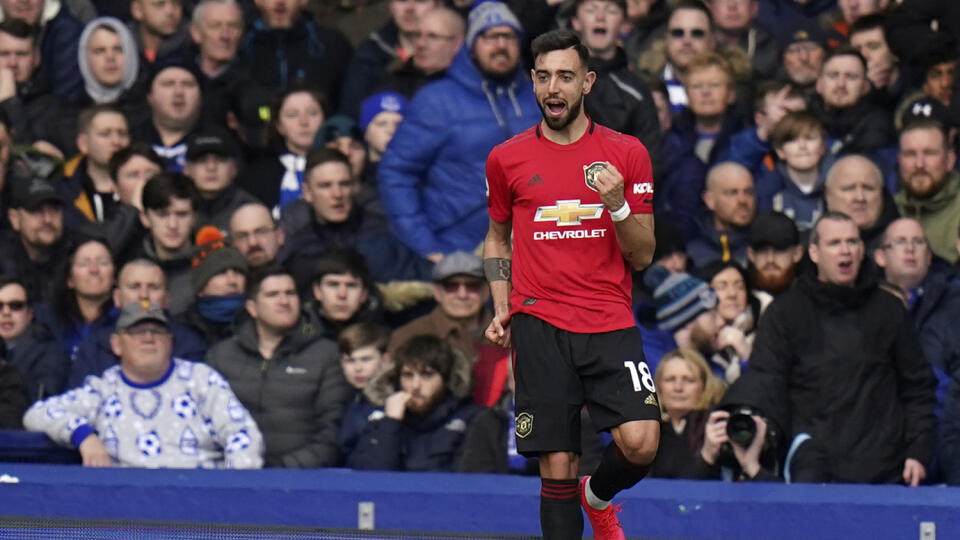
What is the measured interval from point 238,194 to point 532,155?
13.9ft

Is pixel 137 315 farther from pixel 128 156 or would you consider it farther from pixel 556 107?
pixel 556 107

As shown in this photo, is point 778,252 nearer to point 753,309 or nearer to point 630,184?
point 753,309

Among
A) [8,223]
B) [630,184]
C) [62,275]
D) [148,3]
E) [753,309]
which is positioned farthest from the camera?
[148,3]

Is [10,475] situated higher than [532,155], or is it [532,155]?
[532,155]

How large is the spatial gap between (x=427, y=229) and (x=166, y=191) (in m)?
1.43

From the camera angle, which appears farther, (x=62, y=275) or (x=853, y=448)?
(x=62, y=275)

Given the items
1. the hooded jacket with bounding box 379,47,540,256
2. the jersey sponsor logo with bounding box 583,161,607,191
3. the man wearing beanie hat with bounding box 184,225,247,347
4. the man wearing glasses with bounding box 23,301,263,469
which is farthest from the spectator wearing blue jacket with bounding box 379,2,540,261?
the jersey sponsor logo with bounding box 583,161,607,191

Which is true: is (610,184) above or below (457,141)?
below

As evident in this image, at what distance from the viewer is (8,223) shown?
10.6m

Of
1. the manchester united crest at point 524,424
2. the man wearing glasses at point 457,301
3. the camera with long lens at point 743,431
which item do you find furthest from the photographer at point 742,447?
the manchester united crest at point 524,424

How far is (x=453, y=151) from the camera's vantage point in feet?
33.1

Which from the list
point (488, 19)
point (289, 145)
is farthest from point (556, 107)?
point (289, 145)

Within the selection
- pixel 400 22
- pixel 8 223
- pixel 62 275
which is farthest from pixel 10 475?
pixel 400 22

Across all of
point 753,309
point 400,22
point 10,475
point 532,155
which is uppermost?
point 400,22
